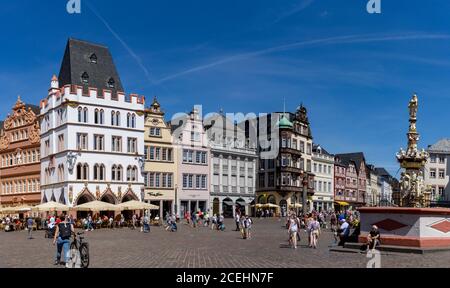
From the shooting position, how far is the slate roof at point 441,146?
99.9 meters

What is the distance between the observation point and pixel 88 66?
221 ft

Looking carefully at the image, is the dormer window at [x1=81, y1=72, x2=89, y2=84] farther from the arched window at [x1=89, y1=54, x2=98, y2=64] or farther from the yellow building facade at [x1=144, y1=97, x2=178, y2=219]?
the yellow building facade at [x1=144, y1=97, x2=178, y2=219]

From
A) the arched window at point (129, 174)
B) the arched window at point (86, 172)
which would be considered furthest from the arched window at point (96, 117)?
the arched window at point (129, 174)

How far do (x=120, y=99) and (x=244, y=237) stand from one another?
111ft

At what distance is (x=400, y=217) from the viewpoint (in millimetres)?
24281

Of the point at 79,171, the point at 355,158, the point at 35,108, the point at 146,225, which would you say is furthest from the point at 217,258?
the point at 355,158

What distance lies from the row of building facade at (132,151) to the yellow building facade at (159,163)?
123 millimetres

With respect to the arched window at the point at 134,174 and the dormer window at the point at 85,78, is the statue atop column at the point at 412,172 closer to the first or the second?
the arched window at the point at 134,174

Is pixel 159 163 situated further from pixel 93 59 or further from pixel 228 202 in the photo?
pixel 93 59

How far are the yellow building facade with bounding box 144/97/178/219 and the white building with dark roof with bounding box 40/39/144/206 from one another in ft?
10.0

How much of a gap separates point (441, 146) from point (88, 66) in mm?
64082

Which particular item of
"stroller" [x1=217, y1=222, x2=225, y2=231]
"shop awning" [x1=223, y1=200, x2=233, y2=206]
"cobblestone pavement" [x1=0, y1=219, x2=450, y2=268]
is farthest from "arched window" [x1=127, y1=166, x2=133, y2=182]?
"cobblestone pavement" [x1=0, y1=219, x2=450, y2=268]
